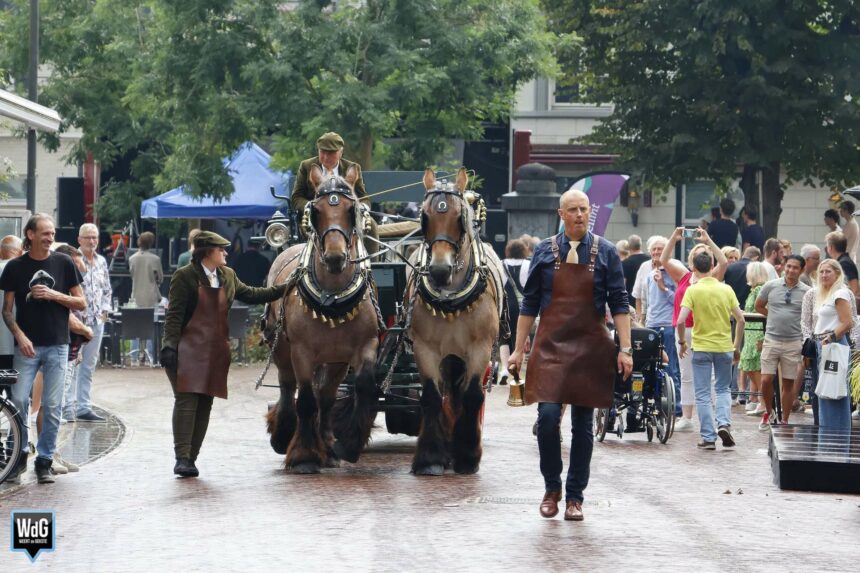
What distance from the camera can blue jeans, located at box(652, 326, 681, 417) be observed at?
1861 centimetres

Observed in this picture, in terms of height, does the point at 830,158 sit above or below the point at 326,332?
above

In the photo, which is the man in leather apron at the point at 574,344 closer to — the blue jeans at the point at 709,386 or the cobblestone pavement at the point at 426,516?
the cobblestone pavement at the point at 426,516

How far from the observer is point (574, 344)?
11.2 meters

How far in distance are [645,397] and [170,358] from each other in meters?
5.08

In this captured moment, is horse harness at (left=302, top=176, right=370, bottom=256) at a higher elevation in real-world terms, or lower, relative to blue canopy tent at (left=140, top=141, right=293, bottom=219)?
lower

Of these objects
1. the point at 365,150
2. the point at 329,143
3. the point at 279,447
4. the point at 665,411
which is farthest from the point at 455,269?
the point at 365,150

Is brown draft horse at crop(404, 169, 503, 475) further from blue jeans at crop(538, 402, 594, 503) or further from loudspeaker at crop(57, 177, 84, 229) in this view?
loudspeaker at crop(57, 177, 84, 229)

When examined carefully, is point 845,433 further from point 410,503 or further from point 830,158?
point 830,158

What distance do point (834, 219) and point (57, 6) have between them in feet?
60.5

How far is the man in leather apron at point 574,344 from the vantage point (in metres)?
11.1

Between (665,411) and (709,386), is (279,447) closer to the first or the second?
(665,411)

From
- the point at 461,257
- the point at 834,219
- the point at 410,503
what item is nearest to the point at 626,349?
the point at 410,503

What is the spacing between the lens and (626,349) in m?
11.1

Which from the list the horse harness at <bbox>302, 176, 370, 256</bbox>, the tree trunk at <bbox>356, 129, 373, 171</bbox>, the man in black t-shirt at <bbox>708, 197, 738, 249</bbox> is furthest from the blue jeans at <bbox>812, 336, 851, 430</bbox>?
the tree trunk at <bbox>356, 129, 373, 171</bbox>
